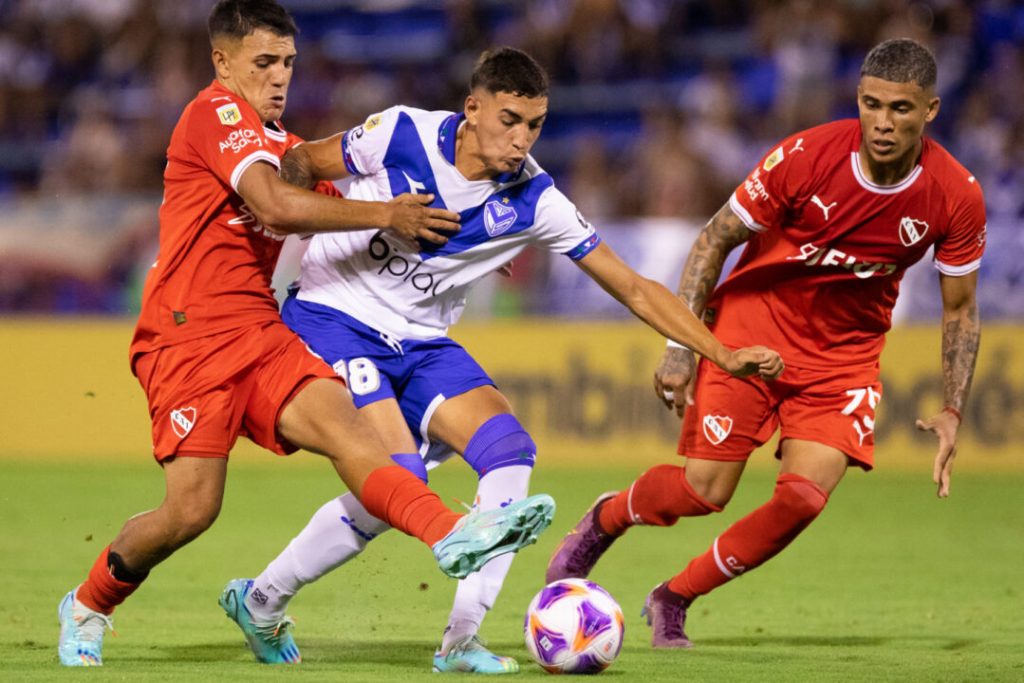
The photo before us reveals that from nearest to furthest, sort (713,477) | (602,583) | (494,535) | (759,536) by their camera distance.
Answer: (494,535), (759,536), (713,477), (602,583)

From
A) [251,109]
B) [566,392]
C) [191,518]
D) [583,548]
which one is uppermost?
[251,109]

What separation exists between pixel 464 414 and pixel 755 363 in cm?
108

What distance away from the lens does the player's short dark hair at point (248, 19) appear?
→ 5.62m

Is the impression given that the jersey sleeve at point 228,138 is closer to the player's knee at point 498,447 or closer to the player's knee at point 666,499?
the player's knee at point 498,447

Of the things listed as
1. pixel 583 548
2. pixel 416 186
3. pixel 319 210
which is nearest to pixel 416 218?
pixel 319 210

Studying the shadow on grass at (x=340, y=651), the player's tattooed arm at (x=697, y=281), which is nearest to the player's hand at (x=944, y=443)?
the player's tattooed arm at (x=697, y=281)

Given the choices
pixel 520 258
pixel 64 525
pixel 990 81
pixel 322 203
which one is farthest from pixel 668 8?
pixel 322 203

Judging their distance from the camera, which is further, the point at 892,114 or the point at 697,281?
the point at 697,281

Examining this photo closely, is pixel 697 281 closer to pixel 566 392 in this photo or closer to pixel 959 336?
pixel 959 336

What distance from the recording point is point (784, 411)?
21.3 ft

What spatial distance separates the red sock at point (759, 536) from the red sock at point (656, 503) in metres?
0.23

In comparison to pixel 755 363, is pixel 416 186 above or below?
above

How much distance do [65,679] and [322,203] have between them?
1771 mm

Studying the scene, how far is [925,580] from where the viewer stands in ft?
26.7
